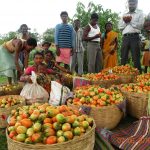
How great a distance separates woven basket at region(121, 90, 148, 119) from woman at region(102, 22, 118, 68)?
426 centimetres

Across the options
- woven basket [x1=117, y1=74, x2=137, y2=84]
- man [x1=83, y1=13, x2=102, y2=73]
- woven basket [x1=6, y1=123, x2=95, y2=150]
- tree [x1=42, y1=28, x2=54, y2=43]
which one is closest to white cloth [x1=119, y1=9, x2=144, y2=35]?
man [x1=83, y1=13, x2=102, y2=73]

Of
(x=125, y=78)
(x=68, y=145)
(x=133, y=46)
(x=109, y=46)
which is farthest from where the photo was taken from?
(x=109, y=46)

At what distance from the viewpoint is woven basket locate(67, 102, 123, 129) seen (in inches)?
154

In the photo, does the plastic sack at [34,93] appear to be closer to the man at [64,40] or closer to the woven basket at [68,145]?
the woven basket at [68,145]

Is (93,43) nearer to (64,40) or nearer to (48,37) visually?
(64,40)

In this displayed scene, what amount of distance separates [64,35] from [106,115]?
4105mm

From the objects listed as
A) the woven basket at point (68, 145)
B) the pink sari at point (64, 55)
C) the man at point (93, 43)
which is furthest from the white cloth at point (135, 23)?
the woven basket at point (68, 145)

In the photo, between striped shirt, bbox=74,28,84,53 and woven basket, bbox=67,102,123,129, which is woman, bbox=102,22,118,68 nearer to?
striped shirt, bbox=74,28,84,53

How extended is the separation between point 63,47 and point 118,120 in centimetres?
397

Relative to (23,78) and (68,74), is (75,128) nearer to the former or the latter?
(23,78)

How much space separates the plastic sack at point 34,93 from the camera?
4.88 metres

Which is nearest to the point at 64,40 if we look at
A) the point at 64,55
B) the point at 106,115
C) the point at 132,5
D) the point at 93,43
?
the point at 64,55

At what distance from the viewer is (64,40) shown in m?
7.72

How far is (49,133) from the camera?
2902 millimetres
